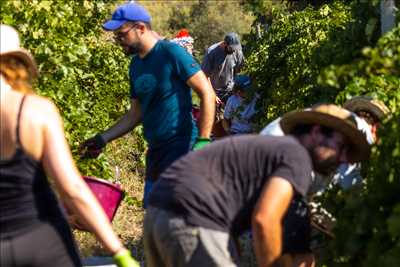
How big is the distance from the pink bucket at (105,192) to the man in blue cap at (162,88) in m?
0.50

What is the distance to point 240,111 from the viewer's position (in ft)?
30.8

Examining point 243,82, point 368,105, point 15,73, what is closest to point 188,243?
point 15,73

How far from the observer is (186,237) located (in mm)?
4109

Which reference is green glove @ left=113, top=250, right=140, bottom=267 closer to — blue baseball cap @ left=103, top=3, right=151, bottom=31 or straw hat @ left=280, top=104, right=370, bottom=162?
straw hat @ left=280, top=104, right=370, bottom=162

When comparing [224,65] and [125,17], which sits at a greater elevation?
[125,17]

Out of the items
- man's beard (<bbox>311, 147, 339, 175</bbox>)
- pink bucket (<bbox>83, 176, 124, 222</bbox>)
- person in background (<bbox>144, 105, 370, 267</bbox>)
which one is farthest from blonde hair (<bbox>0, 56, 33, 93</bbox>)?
pink bucket (<bbox>83, 176, 124, 222</bbox>)

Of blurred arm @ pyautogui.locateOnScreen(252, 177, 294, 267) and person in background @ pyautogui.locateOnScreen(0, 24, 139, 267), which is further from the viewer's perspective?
blurred arm @ pyautogui.locateOnScreen(252, 177, 294, 267)

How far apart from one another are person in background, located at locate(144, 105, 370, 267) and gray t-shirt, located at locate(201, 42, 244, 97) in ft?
23.7

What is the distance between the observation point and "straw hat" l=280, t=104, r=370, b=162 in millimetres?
4316

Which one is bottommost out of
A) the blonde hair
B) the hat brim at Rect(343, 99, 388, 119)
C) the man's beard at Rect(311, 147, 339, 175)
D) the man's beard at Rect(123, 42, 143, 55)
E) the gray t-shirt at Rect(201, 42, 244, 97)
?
the gray t-shirt at Rect(201, 42, 244, 97)

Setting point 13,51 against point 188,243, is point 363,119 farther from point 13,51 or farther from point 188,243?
point 13,51

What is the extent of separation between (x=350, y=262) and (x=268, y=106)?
3.93m

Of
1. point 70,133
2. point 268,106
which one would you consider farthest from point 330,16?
point 70,133

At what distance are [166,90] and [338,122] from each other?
1.62 metres
